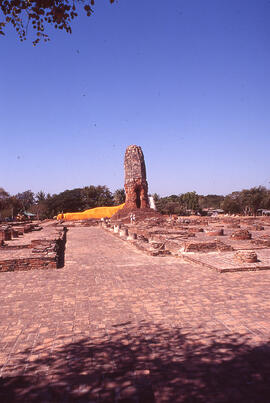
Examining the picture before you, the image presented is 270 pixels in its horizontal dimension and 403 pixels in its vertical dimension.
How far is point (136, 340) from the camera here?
3.99 meters

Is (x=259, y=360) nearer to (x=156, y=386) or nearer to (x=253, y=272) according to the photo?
(x=156, y=386)

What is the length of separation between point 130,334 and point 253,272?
191 inches

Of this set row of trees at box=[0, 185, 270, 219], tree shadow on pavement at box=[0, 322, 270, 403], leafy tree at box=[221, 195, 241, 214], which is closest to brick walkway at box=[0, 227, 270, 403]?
tree shadow on pavement at box=[0, 322, 270, 403]

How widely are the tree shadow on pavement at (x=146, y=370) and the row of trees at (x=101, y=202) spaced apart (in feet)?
161

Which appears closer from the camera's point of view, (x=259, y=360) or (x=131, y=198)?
(x=259, y=360)

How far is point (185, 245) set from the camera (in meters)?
10.7

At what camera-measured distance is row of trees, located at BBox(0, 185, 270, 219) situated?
171 feet

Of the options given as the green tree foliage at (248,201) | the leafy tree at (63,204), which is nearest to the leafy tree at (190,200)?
the green tree foliage at (248,201)

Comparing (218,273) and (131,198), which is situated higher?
(131,198)

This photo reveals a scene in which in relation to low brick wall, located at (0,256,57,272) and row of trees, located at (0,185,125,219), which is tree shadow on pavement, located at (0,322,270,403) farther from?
row of trees, located at (0,185,125,219)

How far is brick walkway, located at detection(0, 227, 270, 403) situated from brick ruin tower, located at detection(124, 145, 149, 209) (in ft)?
110

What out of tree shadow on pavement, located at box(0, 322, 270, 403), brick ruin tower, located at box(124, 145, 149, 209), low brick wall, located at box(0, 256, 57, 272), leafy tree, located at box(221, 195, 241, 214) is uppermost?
brick ruin tower, located at box(124, 145, 149, 209)

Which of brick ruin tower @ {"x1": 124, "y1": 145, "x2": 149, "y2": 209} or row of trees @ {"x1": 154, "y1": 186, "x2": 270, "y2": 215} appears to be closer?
brick ruin tower @ {"x1": 124, "y1": 145, "x2": 149, "y2": 209}

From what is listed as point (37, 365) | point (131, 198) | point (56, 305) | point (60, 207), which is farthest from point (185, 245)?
point (60, 207)
